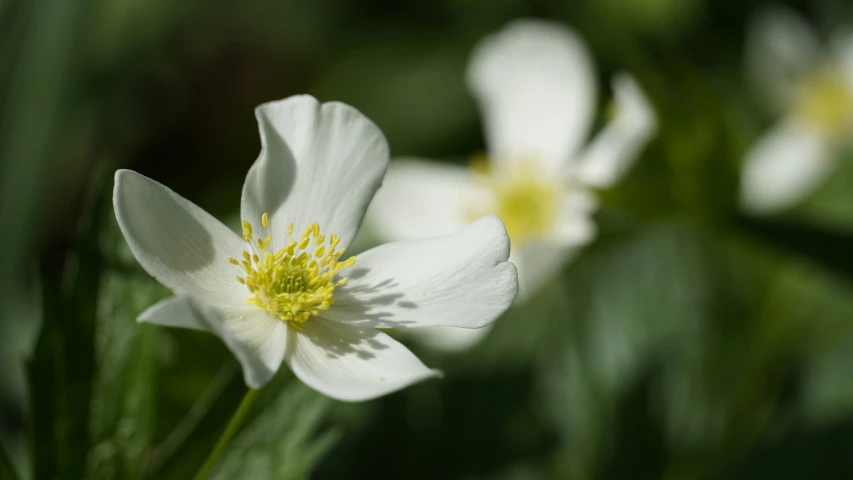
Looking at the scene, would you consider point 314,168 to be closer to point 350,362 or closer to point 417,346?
point 350,362

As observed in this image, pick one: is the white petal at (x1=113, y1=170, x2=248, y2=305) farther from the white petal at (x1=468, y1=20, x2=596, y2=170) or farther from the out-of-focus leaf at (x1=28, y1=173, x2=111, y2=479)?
the white petal at (x1=468, y1=20, x2=596, y2=170)

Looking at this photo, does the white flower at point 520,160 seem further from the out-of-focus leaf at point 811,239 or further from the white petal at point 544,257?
the out-of-focus leaf at point 811,239

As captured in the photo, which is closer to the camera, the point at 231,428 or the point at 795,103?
the point at 231,428

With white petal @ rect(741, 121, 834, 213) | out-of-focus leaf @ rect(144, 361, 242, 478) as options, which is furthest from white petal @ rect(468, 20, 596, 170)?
out-of-focus leaf @ rect(144, 361, 242, 478)

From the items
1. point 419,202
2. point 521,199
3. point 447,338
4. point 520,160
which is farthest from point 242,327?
point 520,160

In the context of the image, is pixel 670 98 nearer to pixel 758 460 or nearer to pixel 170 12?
pixel 758 460

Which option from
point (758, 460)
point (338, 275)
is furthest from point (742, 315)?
point (338, 275)
